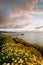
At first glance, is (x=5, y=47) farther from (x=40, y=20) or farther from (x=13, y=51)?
(x=40, y=20)

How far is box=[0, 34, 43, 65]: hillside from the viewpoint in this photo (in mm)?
2145

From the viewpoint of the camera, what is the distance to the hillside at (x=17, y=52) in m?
2.14

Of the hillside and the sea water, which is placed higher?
the sea water

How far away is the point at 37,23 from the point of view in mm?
2678

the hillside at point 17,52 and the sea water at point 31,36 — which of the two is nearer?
the hillside at point 17,52

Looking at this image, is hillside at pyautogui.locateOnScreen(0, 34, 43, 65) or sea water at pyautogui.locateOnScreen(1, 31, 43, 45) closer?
hillside at pyautogui.locateOnScreen(0, 34, 43, 65)

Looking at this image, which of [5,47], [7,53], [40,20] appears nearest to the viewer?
[7,53]

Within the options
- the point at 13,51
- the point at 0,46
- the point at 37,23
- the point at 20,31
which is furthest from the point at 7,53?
the point at 37,23

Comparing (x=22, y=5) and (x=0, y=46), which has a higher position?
(x=22, y=5)

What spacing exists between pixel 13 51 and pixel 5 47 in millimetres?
207

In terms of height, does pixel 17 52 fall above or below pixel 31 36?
below

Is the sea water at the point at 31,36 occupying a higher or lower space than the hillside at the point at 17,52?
higher

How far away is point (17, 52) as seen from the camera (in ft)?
7.52

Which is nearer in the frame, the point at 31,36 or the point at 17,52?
the point at 17,52
